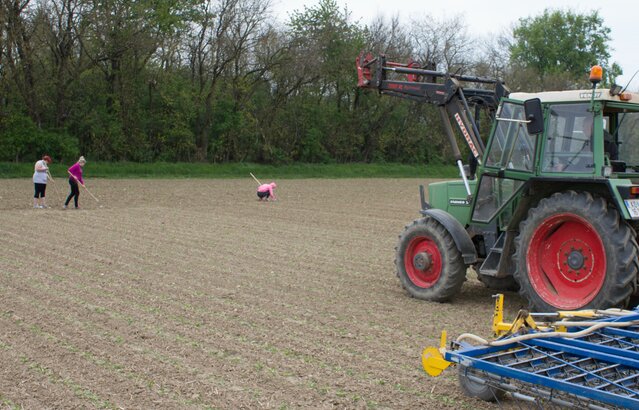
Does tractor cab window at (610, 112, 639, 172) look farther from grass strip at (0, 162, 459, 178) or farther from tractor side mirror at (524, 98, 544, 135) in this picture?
grass strip at (0, 162, 459, 178)

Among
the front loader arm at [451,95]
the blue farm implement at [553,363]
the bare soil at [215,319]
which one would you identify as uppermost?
the front loader arm at [451,95]

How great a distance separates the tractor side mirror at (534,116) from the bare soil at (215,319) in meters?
1.92

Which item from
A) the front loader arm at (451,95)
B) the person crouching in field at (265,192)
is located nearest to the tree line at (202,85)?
the person crouching in field at (265,192)

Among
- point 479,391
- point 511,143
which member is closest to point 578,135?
point 511,143

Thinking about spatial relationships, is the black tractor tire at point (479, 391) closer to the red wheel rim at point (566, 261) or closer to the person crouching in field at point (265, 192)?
the red wheel rim at point (566, 261)

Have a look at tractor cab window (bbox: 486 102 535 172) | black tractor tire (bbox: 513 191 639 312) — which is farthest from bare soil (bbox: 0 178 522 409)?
tractor cab window (bbox: 486 102 535 172)

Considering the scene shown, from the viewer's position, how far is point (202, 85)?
3722cm

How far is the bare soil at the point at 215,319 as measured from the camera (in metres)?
5.11

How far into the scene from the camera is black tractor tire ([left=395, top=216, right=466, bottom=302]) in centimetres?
795

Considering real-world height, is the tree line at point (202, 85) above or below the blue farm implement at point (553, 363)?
above

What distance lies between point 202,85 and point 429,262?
101 ft

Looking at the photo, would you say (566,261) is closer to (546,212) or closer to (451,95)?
(546,212)

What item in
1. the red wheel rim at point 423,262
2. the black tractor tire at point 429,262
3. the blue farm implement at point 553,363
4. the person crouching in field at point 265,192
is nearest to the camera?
the blue farm implement at point 553,363

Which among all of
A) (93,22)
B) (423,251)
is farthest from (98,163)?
(423,251)
